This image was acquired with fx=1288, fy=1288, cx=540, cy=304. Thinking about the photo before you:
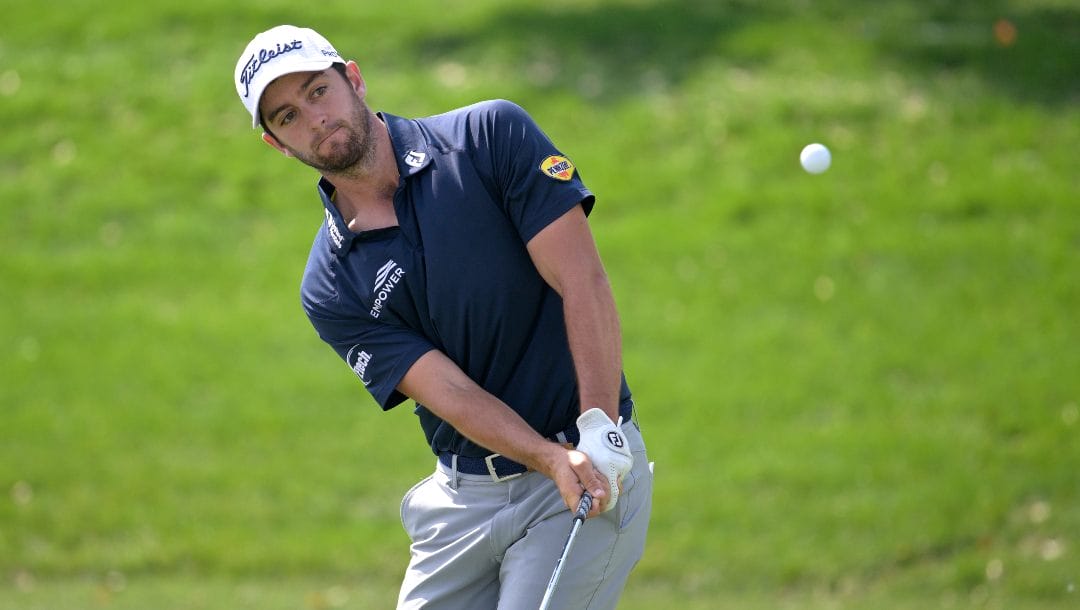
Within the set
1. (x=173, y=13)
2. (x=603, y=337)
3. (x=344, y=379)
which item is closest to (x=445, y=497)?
(x=603, y=337)

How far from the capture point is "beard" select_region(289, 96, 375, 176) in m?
3.57

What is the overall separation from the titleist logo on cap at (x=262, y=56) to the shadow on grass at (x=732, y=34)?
8.10 metres

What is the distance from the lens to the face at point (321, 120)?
11.7 ft

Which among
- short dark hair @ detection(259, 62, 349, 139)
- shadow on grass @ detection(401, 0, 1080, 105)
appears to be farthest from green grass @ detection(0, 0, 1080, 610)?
short dark hair @ detection(259, 62, 349, 139)

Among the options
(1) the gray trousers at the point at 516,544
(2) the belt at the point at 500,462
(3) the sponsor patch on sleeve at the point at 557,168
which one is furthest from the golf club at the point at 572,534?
(3) the sponsor patch on sleeve at the point at 557,168

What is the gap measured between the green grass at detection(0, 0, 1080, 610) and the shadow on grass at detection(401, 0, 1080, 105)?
3 centimetres

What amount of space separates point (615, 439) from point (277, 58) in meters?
1.38

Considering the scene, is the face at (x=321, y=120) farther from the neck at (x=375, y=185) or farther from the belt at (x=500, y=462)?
the belt at (x=500, y=462)

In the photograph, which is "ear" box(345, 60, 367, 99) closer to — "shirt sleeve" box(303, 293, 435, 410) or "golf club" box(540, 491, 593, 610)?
"shirt sleeve" box(303, 293, 435, 410)

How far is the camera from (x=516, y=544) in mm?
3719

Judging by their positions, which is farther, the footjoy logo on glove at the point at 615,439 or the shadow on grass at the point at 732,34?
the shadow on grass at the point at 732,34

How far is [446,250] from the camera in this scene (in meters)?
3.57

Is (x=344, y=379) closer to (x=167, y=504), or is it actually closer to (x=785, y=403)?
(x=167, y=504)

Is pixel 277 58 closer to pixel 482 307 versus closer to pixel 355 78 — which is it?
pixel 355 78
